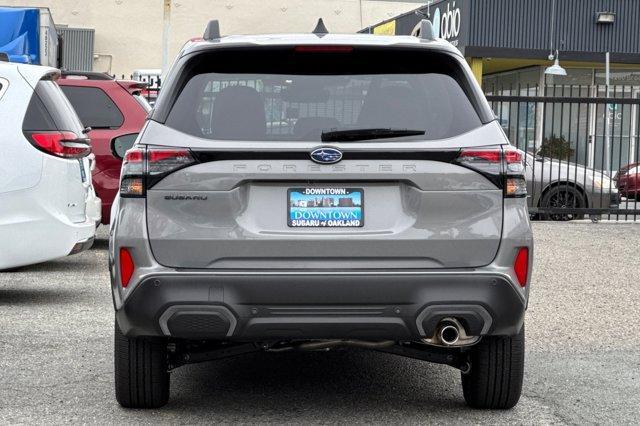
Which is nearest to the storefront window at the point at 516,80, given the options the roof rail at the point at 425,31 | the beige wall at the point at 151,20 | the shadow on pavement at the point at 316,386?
the beige wall at the point at 151,20

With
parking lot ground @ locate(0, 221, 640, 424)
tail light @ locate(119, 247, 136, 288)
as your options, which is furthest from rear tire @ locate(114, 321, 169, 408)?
tail light @ locate(119, 247, 136, 288)

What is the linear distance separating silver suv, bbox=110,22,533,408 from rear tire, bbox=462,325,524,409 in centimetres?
32

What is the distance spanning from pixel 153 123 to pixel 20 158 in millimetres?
4041

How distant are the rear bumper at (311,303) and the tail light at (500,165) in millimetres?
389

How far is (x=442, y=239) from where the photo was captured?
17.1 ft

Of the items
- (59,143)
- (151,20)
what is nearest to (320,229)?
(59,143)

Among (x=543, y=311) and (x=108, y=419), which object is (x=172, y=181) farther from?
(x=543, y=311)

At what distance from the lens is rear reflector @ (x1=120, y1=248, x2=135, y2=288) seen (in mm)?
5266

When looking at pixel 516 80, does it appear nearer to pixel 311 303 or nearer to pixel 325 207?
pixel 325 207

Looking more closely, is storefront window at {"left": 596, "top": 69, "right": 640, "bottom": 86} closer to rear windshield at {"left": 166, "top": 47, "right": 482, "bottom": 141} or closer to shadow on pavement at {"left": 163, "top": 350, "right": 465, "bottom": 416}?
shadow on pavement at {"left": 163, "top": 350, "right": 465, "bottom": 416}

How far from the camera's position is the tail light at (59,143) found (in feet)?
30.5

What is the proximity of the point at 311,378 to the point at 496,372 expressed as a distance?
1323mm

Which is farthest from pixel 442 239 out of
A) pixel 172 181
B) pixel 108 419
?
pixel 108 419

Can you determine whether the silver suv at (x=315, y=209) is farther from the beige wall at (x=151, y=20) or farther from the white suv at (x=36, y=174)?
the beige wall at (x=151, y=20)
